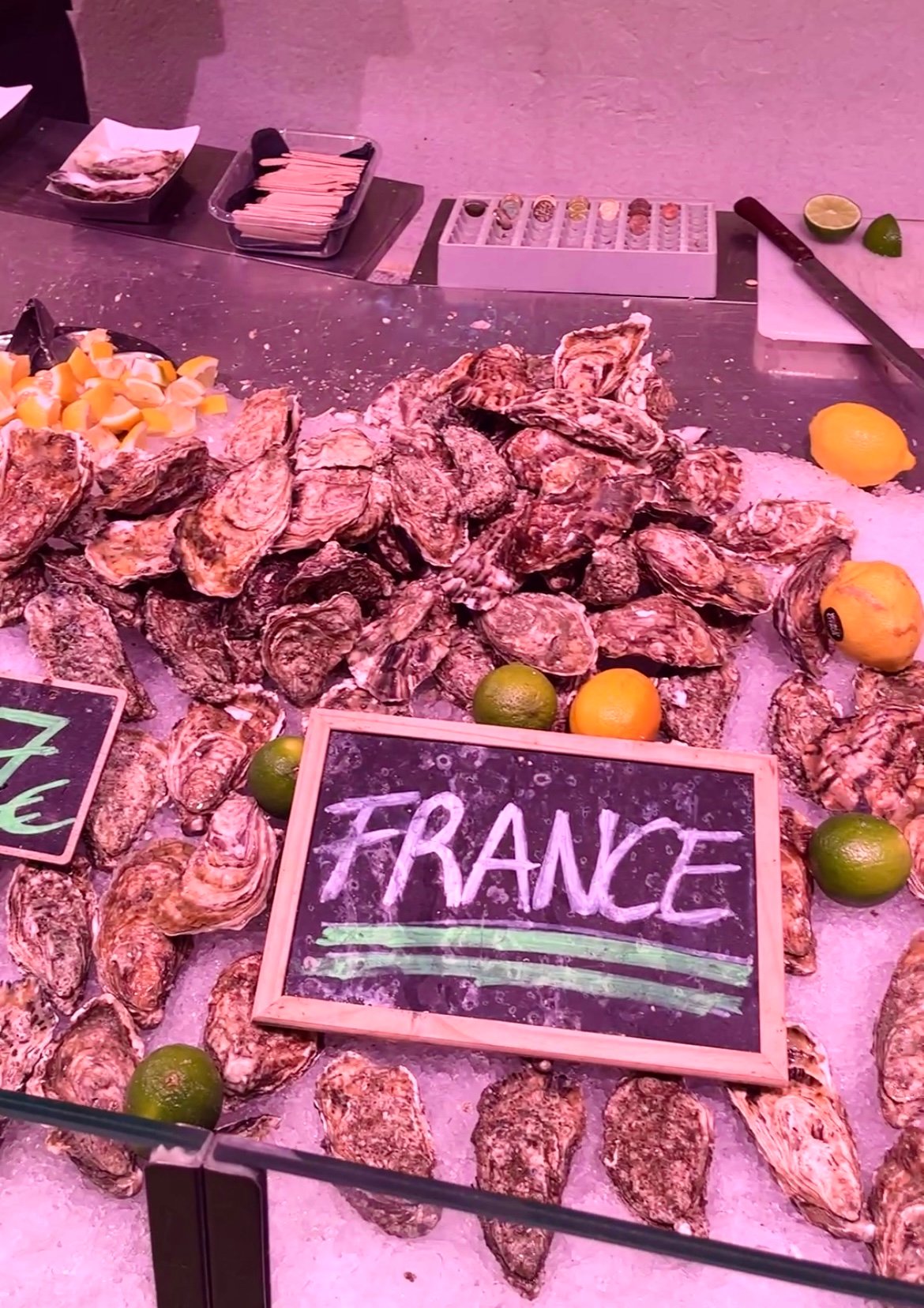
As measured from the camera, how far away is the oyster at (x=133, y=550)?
1200 millimetres

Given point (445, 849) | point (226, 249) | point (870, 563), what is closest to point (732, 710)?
point (870, 563)

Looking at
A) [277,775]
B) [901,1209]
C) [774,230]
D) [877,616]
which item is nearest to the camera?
[901,1209]

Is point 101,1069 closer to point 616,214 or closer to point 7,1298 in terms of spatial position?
point 7,1298

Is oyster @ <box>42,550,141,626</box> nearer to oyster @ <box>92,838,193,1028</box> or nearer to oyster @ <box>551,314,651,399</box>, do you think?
oyster @ <box>92,838,193,1028</box>

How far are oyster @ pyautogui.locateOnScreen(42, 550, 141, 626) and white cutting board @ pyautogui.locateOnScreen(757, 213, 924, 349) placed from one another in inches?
44.2

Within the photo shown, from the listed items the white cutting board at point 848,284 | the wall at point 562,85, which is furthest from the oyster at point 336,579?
the wall at point 562,85

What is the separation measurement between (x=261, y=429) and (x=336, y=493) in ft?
0.74

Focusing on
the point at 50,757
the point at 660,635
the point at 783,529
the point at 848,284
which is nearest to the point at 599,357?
the point at 783,529

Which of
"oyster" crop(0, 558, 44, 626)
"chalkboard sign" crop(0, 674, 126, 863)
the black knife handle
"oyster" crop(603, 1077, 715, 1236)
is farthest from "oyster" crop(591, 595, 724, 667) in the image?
the black knife handle

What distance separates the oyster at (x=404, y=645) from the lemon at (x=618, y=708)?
177mm

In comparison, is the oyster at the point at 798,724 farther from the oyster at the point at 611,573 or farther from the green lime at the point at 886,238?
the green lime at the point at 886,238

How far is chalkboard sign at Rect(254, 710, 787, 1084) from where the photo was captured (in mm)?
923

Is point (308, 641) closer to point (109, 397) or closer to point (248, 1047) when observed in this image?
point (248, 1047)

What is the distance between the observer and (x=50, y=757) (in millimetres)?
1125
